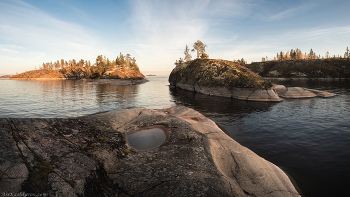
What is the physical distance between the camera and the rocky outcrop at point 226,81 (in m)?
31.9

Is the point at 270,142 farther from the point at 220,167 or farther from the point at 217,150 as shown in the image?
the point at 220,167

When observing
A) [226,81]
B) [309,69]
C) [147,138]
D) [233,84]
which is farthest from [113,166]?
[309,69]

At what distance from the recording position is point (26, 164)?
4.42m

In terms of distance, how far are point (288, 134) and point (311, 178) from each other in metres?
6.80

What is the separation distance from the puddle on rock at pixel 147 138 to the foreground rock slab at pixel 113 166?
1.88 ft

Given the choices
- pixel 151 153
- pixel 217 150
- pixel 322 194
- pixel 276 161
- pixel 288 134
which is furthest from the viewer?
pixel 288 134

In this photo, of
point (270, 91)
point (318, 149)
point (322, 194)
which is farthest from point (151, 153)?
point (270, 91)

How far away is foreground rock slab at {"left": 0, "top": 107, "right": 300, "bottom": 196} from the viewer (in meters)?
4.31

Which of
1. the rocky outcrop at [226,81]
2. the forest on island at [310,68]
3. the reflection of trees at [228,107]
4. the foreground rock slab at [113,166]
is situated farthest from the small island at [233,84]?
the forest on island at [310,68]

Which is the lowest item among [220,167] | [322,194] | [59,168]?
[322,194]

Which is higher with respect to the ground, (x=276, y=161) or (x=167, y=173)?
(x=167, y=173)

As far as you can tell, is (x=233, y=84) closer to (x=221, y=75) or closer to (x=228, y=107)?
(x=221, y=75)

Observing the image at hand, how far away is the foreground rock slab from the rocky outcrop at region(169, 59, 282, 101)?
27194mm

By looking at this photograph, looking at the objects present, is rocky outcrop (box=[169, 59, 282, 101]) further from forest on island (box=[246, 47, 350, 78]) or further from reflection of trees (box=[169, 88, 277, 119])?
forest on island (box=[246, 47, 350, 78])
